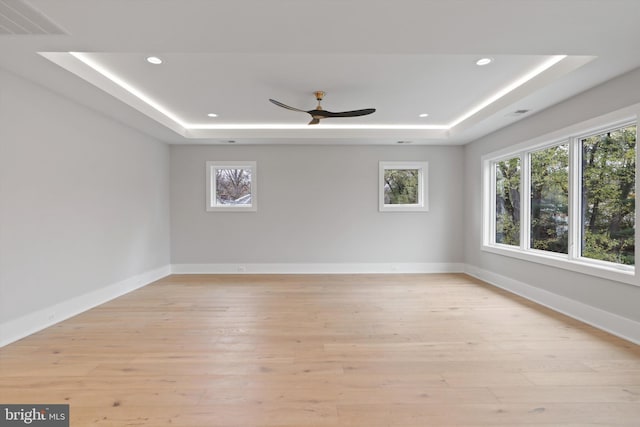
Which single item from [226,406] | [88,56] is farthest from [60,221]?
[226,406]

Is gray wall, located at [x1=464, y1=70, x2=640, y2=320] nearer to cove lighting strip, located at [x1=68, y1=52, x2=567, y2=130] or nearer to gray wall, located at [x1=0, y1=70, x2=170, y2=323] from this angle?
cove lighting strip, located at [x1=68, y1=52, x2=567, y2=130]

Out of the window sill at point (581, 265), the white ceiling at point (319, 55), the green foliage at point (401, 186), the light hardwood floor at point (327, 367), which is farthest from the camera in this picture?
the green foliage at point (401, 186)

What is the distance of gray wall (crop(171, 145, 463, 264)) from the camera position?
5609mm

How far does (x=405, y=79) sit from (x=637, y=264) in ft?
9.33

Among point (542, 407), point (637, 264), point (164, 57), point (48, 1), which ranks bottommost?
point (542, 407)

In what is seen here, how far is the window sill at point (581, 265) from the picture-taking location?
9.00 feet

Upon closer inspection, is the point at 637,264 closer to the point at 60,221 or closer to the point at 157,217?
the point at 60,221

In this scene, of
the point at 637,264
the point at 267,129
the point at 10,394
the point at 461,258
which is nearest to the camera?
the point at 10,394

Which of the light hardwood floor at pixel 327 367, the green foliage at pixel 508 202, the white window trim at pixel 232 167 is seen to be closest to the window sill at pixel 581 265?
the green foliage at pixel 508 202

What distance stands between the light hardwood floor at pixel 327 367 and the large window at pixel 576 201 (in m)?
0.81

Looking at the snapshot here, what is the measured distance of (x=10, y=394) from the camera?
189cm

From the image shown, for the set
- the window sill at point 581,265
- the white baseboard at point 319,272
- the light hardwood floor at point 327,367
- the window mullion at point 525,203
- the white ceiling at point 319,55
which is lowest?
the light hardwood floor at point 327,367

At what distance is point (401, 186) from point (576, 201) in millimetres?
2777

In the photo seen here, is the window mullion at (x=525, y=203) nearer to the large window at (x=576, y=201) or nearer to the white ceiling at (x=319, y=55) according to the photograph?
the large window at (x=576, y=201)
